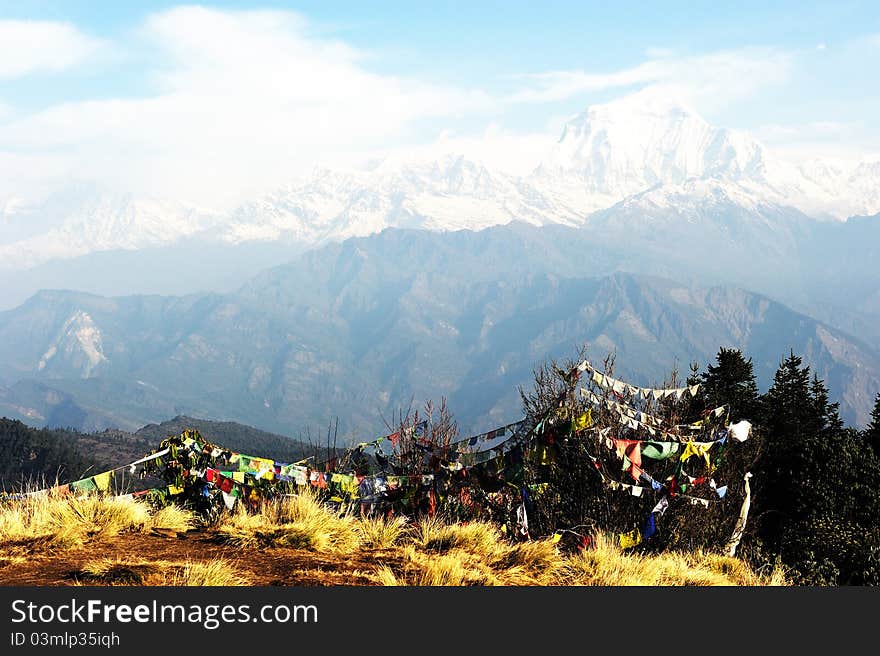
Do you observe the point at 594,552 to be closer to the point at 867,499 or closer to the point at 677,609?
the point at 677,609

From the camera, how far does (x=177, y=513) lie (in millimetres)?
11172

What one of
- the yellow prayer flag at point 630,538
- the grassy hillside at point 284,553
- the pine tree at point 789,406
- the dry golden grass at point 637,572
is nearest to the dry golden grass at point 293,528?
the grassy hillside at point 284,553

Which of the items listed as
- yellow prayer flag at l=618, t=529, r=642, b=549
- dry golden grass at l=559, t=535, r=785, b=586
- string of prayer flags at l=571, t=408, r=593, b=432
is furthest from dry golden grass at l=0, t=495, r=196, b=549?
yellow prayer flag at l=618, t=529, r=642, b=549

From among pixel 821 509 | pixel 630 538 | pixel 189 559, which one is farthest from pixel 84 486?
pixel 821 509

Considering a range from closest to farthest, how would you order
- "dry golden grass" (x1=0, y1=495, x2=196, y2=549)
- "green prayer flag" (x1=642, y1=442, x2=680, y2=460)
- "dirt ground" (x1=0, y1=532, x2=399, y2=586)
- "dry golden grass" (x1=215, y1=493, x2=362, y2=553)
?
"dirt ground" (x1=0, y1=532, x2=399, y2=586) < "dry golden grass" (x1=0, y1=495, x2=196, y2=549) < "dry golden grass" (x1=215, y1=493, x2=362, y2=553) < "green prayer flag" (x1=642, y1=442, x2=680, y2=460)

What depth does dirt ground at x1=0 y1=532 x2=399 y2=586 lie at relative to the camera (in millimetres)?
8445

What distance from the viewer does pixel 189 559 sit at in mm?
9055

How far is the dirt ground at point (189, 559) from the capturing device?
8.45 meters

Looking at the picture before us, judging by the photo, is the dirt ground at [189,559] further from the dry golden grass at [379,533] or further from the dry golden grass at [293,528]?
the dry golden grass at [379,533]

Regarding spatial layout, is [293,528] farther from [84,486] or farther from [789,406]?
[789,406]

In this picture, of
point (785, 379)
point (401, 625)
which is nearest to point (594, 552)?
point (401, 625)

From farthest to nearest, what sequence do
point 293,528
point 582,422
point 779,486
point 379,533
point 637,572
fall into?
point 779,486, point 582,422, point 379,533, point 293,528, point 637,572

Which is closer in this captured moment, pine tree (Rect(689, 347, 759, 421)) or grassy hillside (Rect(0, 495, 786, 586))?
grassy hillside (Rect(0, 495, 786, 586))

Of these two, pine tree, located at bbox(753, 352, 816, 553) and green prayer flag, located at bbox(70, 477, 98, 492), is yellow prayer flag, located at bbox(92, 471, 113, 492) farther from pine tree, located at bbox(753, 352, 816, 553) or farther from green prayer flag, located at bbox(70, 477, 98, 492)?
pine tree, located at bbox(753, 352, 816, 553)
